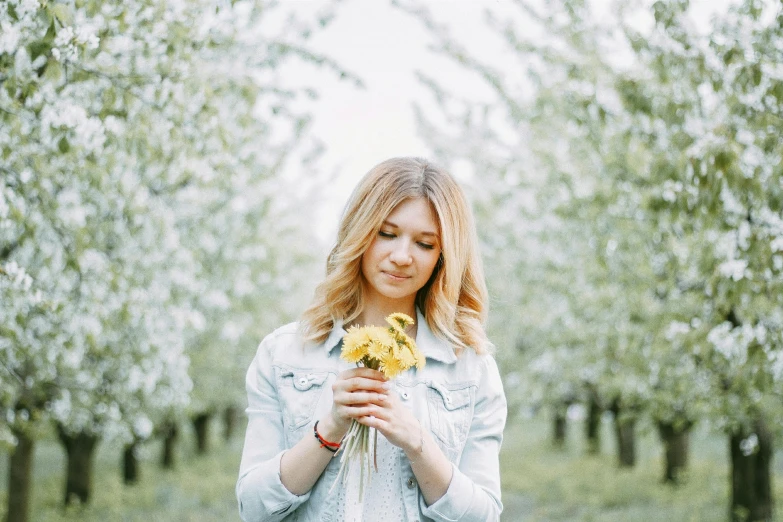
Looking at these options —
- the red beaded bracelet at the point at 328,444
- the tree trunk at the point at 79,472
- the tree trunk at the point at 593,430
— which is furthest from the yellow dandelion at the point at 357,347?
the tree trunk at the point at 593,430

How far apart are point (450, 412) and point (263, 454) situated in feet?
1.83

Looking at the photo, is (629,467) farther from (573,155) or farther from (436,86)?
(436,86)

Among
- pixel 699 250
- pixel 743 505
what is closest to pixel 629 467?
pixel 743 505

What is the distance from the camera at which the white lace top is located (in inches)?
91.0

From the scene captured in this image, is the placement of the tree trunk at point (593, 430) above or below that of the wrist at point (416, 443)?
above

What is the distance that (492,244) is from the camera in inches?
680

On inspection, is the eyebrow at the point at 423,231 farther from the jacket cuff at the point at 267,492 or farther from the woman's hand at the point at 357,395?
the jacket cuff at the point at 267,492

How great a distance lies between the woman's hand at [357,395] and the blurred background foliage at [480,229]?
0.76 meters

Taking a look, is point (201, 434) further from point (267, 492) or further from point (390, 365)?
point (390, 365)

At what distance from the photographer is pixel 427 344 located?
2547 millimetres

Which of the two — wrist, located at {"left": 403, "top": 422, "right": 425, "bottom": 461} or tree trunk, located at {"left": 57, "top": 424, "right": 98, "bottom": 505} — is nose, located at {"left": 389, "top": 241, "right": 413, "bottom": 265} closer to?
wrist, located at {"left": 403, "top": 422, "right": 425, "bottom": 461}

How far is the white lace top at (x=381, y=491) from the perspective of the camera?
2.31 metres

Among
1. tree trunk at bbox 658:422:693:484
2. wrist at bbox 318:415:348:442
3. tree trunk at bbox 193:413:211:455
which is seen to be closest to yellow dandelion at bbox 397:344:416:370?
wrist at bbox 318:415:348:442

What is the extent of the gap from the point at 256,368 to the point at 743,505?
9144mm
